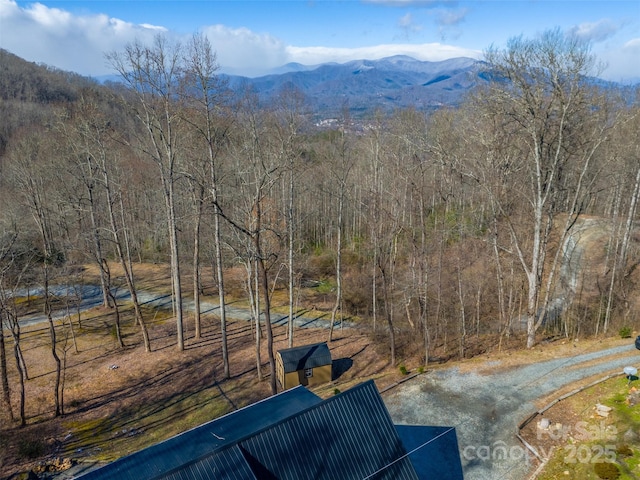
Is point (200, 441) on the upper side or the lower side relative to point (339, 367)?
upper

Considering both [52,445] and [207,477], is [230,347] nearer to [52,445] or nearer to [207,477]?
[52,445]

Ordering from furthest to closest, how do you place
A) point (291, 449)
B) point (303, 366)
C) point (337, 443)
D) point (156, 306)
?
point (156, 306) → point (303, 366) → point (337, 443) → point (291, 449)

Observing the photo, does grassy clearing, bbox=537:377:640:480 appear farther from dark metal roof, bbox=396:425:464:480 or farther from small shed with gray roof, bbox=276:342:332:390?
small shed with gray roof, bbox=276:342:332:390

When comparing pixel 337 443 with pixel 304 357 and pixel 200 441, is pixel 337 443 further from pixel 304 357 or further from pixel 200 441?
pixel 304 357

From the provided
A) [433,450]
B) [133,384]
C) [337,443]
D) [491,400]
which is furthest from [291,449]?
[133,384]

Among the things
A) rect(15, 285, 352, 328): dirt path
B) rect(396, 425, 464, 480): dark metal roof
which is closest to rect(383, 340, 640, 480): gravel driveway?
rect(396, 425, 464, 480): dark metal roof

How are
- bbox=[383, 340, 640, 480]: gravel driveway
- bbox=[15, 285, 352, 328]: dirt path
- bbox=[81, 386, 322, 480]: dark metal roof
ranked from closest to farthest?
bbox=[81, 386, 322, 480]: dark metal roof, bbox=[383, 340, 640, 480]: gravel driveway, bbox=[15, 285, 352, 328]: dirt path
